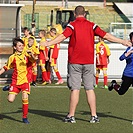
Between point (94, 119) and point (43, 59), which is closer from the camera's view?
point (94, 119)

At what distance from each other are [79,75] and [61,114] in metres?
1.43

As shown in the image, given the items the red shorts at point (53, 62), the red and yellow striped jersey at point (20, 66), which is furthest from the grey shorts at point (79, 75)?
the red shorts at point (53, 62)

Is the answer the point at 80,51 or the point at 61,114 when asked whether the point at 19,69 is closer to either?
the point at 80,51

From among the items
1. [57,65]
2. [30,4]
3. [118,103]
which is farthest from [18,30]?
[30,4]

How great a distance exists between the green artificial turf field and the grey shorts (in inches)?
26.2

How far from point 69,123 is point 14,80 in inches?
49.8

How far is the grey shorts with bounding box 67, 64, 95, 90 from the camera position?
1044 centimetres

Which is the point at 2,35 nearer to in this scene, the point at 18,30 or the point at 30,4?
the point at 18,30

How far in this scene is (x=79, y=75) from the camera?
413 inches

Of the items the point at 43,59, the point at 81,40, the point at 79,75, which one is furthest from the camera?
the point at 43,59

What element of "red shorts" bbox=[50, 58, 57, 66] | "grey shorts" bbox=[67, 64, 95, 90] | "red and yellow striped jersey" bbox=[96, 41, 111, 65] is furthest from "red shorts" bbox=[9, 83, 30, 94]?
"red shorts" bbox=[50, 58, 57, 66]

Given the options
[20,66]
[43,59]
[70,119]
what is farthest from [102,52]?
[70,119]

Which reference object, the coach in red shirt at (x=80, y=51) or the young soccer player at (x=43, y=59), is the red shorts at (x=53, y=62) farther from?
the coach in red shirt at (x=80, y=51)

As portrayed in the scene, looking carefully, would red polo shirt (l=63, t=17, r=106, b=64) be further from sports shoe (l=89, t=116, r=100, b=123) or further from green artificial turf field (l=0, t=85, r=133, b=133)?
green artificial turf field (l=0, t=85, r=133, b=133)
